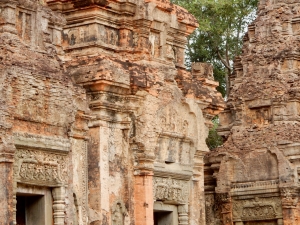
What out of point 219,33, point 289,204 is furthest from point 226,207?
point 219,33

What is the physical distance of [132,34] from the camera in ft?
49.3

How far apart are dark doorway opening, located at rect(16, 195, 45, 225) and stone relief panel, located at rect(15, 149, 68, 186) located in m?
0.33

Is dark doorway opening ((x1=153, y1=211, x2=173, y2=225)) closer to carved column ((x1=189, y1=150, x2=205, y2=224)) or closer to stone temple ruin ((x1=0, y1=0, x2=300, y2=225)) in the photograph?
stone temple ruin ((x1=0, y1=0, x2=300, y2=225))

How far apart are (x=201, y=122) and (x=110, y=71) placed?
275 cm

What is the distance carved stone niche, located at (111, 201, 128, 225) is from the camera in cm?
1411

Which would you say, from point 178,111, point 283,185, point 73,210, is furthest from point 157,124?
point 283,185

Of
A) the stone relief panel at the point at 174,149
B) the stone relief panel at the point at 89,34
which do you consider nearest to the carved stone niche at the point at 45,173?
the stone relief panel at the point at 89,34

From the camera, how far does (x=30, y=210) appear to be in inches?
508

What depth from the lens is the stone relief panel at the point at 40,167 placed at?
12.3 m

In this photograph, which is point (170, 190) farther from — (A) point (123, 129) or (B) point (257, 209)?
(B) point (257, 209)

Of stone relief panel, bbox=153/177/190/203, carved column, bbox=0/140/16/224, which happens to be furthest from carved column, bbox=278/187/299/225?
carved column, bbox=0/140/16/224

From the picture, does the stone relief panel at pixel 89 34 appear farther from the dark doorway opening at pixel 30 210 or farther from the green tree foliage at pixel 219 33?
the green tree foliage at pixel 219 33

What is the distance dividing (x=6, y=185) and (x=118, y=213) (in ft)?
9.53

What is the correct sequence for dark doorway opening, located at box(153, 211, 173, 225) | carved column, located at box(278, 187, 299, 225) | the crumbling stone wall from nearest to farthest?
dark doorway opening, located at box(153, 211, 173, 225), carved column, located at box(278, 187, 299, 225), the crumbling stone wall
